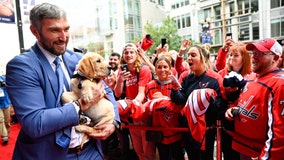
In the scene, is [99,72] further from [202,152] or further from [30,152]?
[202,152]

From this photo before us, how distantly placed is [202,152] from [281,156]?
114 cm

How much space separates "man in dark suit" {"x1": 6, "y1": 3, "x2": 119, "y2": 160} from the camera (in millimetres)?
1324

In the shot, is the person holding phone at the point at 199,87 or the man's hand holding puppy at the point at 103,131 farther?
the person holding phone at the point at 199,87

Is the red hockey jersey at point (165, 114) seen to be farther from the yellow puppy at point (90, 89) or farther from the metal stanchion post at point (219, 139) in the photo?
the yellow puppy at point (90, 89)

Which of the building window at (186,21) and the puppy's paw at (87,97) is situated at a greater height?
the building window at (186,21)

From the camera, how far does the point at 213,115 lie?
2832 millimetres

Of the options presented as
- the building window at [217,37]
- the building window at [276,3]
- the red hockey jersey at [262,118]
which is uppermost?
the building window at [276,3]

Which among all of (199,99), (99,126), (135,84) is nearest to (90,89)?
(99,126)

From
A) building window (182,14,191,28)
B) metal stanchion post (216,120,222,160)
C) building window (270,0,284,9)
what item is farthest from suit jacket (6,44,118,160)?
building window (182,14,191,28)

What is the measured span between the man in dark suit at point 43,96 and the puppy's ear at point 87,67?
20cm

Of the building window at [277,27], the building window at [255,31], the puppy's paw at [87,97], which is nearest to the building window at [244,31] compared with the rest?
the building window at [255,31]

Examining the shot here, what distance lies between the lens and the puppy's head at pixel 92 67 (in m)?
1.69

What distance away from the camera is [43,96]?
1416mm

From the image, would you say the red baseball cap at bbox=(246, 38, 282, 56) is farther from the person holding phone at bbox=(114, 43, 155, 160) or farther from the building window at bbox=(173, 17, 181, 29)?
the building window at bbox=(173, 17, 181, 29)
